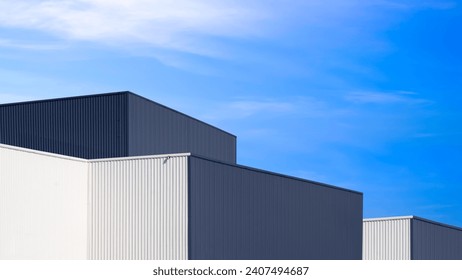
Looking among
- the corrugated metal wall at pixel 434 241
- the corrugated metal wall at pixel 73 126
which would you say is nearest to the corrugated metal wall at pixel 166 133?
the corrugated metal wall at pixel 73 126

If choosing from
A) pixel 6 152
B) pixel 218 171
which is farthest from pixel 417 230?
pixel 6 152

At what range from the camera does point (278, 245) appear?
107 feet

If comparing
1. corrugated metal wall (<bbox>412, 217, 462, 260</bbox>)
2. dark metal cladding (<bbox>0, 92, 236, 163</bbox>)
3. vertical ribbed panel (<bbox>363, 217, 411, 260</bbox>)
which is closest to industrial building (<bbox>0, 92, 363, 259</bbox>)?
dark metal cladding (<bbox>0, 92, 236, 163</bbox>)

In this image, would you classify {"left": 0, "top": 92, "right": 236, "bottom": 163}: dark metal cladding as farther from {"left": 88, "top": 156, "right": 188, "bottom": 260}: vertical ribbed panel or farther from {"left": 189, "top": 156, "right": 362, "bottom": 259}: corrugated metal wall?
{"left": 189, "top": 156, "right": 362, "bottom": 259}: corrugated metal wall

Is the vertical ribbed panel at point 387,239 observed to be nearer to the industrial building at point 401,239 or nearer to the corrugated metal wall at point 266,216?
the industrial building at point 401,239

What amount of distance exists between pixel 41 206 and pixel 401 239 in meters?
21.0

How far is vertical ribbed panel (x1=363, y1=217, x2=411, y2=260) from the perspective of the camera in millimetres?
41250

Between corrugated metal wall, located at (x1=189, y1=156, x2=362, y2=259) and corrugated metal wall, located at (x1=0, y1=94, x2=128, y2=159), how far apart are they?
7.55 metres

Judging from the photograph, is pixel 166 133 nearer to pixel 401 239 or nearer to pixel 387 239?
pixel 387 239

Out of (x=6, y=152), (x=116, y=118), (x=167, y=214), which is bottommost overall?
(x=167, y=214)

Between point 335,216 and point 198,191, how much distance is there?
37.6 ft

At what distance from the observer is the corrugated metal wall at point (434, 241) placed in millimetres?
41656

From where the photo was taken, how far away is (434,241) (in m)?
43.8

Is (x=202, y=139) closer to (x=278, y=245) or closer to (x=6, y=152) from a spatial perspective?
(x=278, y=245)
